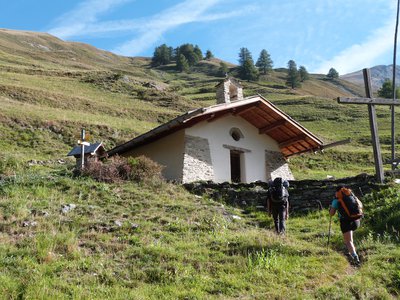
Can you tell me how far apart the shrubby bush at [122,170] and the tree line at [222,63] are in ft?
342

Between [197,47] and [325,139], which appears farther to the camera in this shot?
[197,47]

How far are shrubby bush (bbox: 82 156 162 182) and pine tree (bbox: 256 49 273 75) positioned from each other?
124m

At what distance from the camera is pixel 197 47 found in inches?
6161

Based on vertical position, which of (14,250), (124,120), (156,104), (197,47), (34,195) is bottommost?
(14,250)

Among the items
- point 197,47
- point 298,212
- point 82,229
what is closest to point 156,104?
point 298,212

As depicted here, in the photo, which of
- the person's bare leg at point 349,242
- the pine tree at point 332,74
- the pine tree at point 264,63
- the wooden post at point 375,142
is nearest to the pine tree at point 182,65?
the pine tree at point 264,63

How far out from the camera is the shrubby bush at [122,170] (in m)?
16.3

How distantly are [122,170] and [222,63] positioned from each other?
4803 inches

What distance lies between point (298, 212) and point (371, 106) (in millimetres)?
4153

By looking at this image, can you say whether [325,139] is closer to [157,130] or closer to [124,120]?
[124,120]

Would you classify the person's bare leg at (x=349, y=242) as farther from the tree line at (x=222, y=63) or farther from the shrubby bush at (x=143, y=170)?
the tree line at (x=222, y=63)

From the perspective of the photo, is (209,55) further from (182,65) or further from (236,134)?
(236,134)

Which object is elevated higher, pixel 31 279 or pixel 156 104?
pixel 156 104

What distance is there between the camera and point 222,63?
135750 millimetres
